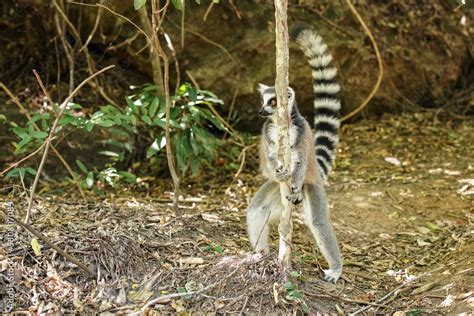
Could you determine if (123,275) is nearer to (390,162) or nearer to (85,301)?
(85,301)

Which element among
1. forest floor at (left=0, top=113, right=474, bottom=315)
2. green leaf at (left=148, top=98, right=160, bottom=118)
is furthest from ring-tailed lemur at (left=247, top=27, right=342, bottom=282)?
green leaf at (left=148, top=98, right=160, bottom=118)

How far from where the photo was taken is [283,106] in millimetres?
4090

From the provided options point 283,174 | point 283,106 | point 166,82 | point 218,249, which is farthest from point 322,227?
point 166,82

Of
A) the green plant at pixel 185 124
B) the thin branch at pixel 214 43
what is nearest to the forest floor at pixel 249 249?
the green plant at pixel 185 124

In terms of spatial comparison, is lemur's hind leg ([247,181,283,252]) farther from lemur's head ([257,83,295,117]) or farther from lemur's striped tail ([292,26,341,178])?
lemur's head ([257,83,295,117])

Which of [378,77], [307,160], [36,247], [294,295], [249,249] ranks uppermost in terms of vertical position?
[378,77]

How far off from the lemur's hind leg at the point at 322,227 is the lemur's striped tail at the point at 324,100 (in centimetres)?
47

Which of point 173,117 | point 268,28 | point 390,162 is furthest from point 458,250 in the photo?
point 268,28

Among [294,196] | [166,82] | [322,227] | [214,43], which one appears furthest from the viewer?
[214,43]

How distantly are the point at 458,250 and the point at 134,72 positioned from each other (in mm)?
5153

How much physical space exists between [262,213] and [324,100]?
1.25m

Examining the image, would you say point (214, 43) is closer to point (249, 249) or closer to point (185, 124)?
point (185, 124)

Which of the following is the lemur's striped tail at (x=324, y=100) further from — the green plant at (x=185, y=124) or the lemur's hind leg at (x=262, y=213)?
the green plant at (x=185, y=124)

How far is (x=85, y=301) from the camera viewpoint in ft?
14.0
